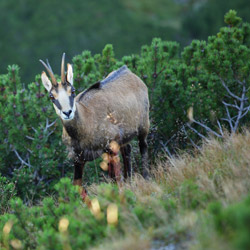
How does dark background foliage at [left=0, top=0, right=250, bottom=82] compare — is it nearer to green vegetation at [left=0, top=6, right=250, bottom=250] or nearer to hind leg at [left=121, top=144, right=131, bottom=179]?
green vegetation at [left=0, top=6, right=250, bottom=250]

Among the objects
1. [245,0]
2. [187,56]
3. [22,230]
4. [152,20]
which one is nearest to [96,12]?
[152,20]

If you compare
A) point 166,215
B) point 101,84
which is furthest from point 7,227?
point 101,84

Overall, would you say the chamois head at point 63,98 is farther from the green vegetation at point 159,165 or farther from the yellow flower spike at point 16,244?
the yellow flower spike at point 16,244

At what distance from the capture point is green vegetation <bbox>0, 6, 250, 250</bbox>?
15.0 feet

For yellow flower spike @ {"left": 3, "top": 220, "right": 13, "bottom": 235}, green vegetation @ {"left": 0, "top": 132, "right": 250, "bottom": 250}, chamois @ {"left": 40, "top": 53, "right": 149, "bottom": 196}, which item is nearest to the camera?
green vegetation @ {"left": 0, "top": 132, "right": 250, "bottom": 250}

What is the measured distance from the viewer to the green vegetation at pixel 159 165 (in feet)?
15.0

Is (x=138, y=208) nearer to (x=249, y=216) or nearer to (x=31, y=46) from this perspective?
(x=249, y=216)

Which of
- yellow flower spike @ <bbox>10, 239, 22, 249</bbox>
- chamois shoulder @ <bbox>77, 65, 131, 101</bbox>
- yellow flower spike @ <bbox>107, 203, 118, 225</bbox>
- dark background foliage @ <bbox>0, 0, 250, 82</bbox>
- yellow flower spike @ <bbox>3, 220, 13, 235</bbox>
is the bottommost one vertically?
yellow flower spike @ <bbox>107, 203, 118, 225</bbox>

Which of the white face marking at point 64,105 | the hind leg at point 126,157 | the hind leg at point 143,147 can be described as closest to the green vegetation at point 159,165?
the hind leg at point 143,147

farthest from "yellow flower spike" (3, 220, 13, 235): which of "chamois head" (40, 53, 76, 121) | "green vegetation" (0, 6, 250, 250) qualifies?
"chamois head" (40, 53, 76, 121)

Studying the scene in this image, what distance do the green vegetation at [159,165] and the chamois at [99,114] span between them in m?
0.60

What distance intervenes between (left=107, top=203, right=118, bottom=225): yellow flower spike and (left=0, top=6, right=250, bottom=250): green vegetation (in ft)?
0.17

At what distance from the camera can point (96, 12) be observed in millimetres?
85125

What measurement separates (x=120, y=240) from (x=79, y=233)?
0.57 metres
